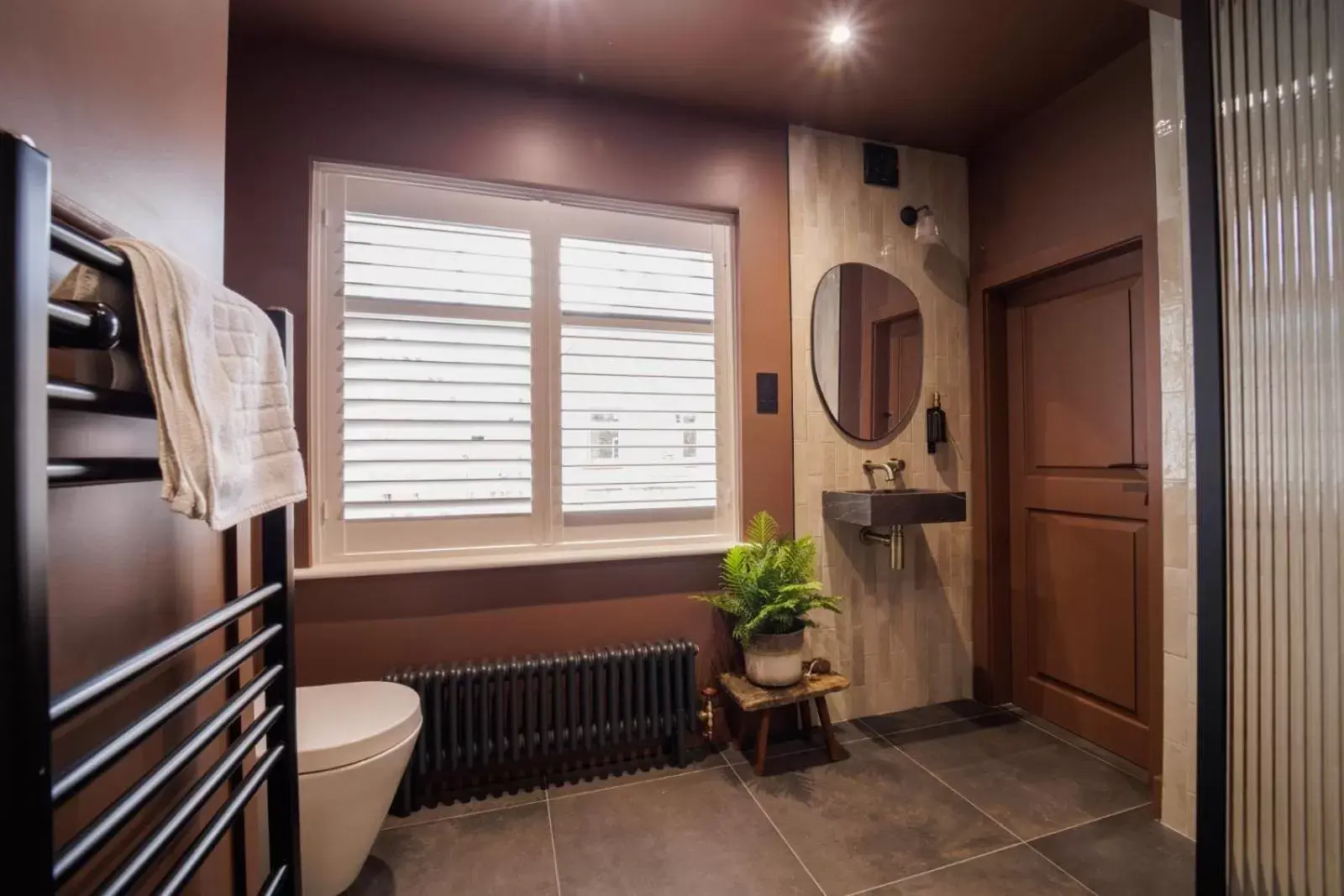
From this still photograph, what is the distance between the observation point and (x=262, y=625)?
3.43ft

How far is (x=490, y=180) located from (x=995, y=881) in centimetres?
270

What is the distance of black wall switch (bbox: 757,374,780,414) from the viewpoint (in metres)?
2.30

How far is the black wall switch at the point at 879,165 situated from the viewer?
2.47 metres

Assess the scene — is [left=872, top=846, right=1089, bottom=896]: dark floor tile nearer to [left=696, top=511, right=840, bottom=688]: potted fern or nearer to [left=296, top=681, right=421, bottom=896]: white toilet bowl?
[left=696, top=511, right=840, bottom=688]: potted fern

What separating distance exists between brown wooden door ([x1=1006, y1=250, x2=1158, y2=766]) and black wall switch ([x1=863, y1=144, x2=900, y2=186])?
0.79 metres

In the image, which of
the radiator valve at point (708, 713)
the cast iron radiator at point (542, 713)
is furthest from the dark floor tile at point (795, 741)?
the cast iron radiator at point (542, 713)

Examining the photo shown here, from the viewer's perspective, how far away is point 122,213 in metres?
0.73

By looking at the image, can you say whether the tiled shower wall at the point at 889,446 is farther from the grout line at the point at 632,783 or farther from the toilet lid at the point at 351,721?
the toilet lid at the point at 351,721

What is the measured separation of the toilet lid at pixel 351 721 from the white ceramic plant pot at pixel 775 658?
113cm

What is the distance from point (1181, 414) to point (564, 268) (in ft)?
6.84

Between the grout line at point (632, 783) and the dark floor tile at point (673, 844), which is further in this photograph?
the grout line at point (632, 783)

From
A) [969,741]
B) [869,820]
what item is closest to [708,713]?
[869,820]

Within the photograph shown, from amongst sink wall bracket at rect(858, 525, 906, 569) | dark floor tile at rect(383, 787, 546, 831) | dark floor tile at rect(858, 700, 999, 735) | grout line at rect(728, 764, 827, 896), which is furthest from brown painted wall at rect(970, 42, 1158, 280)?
dark floor tile at rect(383, 787, 546, 831)

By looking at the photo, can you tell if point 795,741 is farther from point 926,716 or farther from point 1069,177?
point 1069,177
